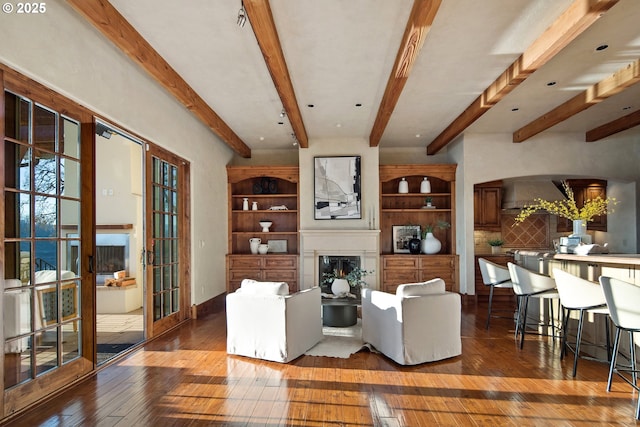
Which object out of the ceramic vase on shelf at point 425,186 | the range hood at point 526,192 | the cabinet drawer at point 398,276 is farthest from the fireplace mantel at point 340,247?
the range hood at point 526,192

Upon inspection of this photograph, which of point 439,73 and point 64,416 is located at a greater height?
point 439,73

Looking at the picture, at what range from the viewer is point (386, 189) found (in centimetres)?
852

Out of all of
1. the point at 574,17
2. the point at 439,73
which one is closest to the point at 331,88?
the point at 439,73

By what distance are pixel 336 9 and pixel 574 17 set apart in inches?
73.2

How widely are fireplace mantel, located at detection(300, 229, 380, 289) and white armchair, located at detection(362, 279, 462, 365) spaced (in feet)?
10.7

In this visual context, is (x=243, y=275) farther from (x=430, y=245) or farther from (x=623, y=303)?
(x=623, y=303)

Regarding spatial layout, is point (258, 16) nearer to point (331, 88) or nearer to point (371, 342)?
point (331, 88)

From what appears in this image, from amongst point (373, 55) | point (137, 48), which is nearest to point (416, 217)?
point (373, 55)

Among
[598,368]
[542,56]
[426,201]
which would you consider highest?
[542,56]

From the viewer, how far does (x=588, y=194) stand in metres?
8.71

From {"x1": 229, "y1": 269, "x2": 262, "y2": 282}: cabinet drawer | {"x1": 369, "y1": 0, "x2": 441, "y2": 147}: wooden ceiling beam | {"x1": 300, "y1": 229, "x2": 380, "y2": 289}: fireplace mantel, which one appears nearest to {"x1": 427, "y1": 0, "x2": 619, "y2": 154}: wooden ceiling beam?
{"x1": 369, "y1": 0, "x2": 441, "y2": 147}: wooden ceiling beam

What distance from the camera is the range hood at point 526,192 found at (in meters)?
8.27

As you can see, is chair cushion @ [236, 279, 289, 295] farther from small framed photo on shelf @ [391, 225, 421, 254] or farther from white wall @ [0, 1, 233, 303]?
small framed photo on shelf @ [391, 225, 421, 254]

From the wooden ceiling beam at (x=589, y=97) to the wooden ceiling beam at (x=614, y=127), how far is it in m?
1.15
